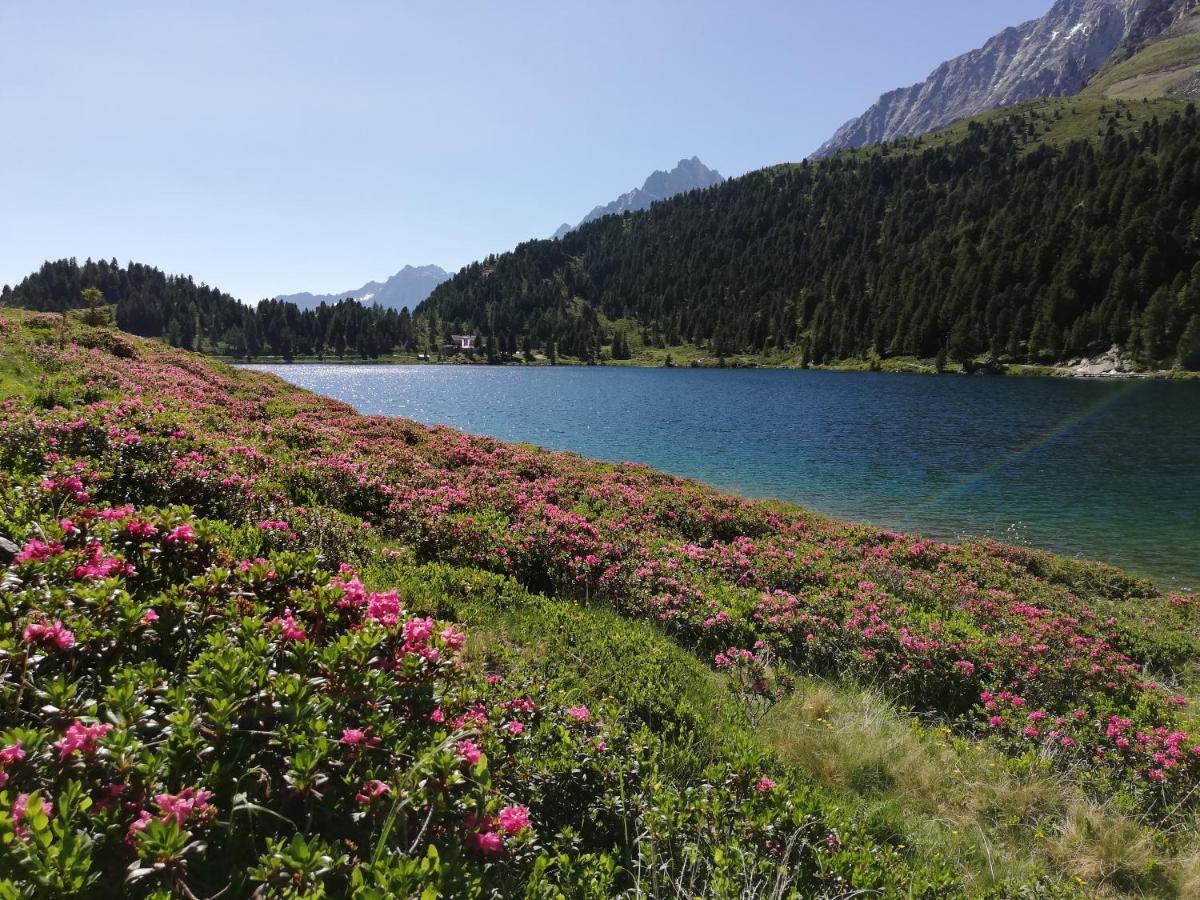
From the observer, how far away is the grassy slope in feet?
17.4

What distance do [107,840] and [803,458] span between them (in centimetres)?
4299

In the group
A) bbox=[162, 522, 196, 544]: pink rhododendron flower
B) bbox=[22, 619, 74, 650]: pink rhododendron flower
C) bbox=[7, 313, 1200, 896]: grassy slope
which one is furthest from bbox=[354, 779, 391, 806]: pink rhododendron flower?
bbox=[162, 522, 196, 544]: pink rhododendron flower

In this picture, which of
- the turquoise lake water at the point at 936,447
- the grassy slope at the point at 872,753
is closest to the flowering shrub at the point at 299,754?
the grassy slope at the point at 872,753

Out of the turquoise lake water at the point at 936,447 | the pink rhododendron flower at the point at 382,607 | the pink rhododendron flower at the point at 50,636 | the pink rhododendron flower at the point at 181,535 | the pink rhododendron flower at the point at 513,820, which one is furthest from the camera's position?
the turquoise lake water at the point at 936,447

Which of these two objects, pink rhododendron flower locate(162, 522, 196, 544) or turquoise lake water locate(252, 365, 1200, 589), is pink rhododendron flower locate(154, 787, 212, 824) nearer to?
pink rhododendron flower locate(162, 522, 196, 544)

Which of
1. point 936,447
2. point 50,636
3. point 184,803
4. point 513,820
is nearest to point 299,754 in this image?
point 184,803

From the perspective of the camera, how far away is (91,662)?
11.0ft

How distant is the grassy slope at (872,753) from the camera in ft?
17.4

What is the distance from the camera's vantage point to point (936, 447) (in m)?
45.3

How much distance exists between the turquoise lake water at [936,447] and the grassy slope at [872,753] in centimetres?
2009

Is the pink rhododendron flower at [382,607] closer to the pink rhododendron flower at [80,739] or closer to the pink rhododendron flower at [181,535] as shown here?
the pink rhododendron flower at [80,739]

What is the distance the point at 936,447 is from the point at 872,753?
151 ft

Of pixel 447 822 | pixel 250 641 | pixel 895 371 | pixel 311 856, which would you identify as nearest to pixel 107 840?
pixel 311 856

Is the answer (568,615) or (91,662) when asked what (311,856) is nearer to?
(91,662)
